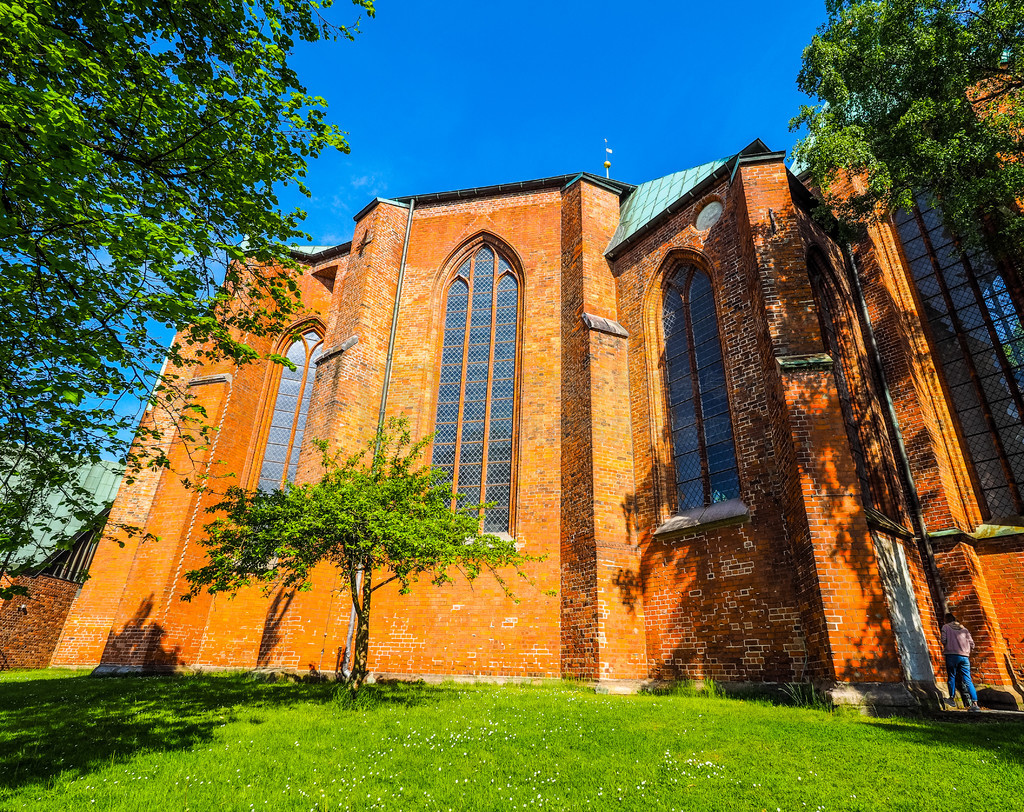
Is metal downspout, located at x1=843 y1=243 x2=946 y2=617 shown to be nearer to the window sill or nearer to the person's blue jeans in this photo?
the person's blue jeans

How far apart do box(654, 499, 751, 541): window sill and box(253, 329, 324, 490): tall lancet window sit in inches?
371

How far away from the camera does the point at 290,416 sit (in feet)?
52.6

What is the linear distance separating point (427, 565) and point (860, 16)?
12.1 metres

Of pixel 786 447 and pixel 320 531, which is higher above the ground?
pixel 786 447

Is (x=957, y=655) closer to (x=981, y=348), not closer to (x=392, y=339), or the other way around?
(x=981, y=348)

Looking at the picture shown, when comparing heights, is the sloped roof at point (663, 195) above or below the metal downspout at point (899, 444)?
above

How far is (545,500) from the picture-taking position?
467 inches

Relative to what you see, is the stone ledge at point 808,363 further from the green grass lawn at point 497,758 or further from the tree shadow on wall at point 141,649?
the tree shadow on wall at point 141,649

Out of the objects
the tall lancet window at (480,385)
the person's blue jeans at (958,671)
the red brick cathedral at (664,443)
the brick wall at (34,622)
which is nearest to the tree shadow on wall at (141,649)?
the red brick cathedral at (664,443)

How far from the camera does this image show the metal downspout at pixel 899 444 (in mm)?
9516

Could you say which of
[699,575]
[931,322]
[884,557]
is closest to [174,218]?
[699,575]

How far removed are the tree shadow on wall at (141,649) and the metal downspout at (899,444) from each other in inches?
582

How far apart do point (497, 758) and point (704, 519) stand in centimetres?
607

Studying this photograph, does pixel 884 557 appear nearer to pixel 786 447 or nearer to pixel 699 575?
pixel 786 447
